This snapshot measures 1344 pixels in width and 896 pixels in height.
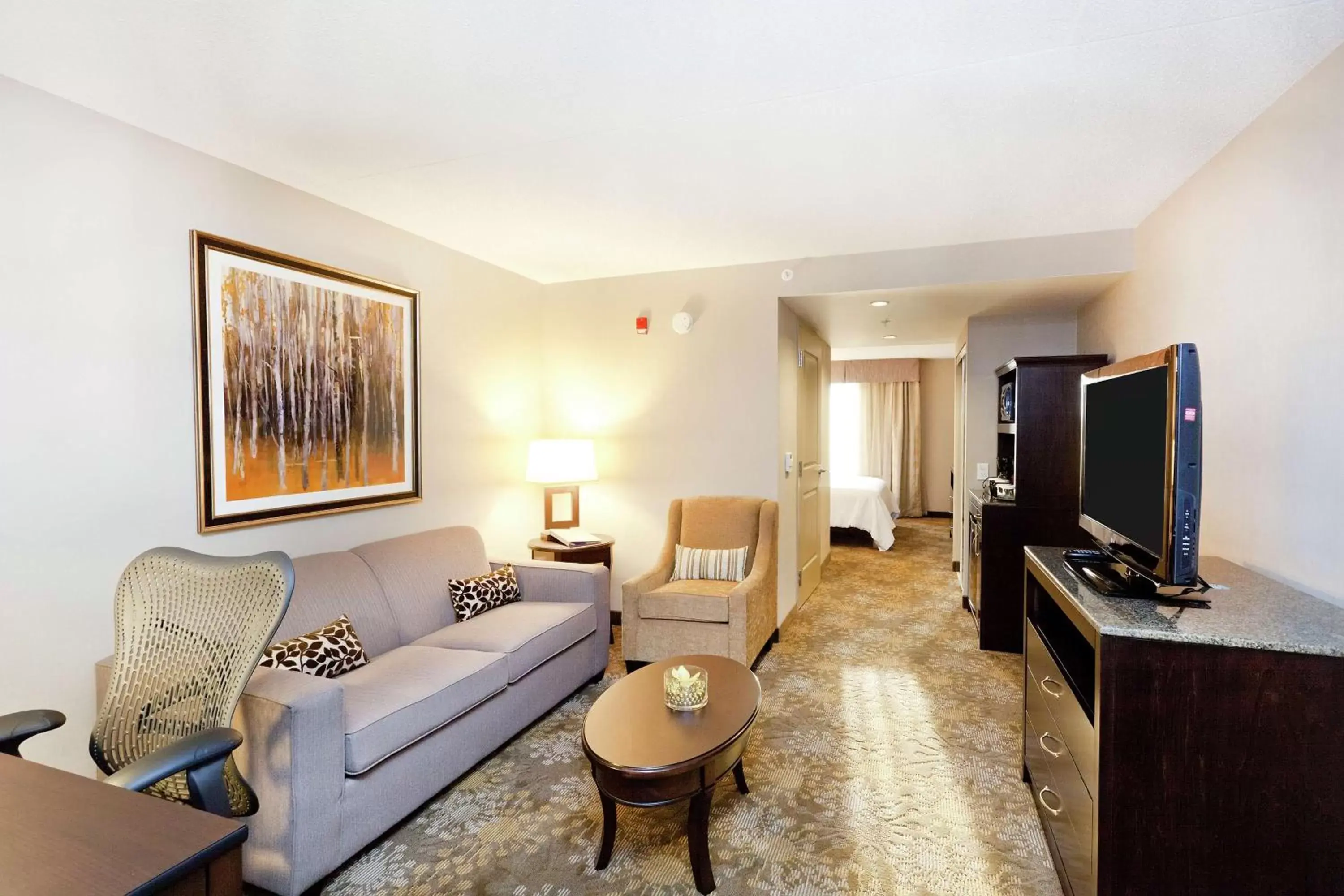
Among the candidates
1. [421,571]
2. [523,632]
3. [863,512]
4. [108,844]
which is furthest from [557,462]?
[863,512]

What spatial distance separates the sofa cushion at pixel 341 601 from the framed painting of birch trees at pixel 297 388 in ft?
0.84

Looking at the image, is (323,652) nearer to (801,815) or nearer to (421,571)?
(421,571)

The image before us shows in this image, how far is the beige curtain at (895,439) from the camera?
30.9 feet

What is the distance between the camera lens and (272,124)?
7.05ft

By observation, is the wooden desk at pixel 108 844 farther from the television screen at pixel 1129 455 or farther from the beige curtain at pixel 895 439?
the beige curtain at pixel 895 439

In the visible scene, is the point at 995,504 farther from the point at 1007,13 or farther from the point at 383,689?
the point at 383,689

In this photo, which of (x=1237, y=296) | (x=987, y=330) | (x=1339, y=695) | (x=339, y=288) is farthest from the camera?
(x=987, y=330)

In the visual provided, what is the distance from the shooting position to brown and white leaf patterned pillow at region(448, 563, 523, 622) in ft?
10.4

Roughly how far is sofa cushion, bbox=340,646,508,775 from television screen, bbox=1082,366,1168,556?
88.4 inches

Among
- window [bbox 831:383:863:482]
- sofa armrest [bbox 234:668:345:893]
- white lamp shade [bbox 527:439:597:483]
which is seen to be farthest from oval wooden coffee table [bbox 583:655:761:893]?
window [bbox 831:383:863:482]

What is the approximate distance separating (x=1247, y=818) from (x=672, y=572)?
2794 millimetres

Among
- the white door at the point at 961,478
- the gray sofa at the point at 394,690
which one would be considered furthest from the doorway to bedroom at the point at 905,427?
the gray sofa at the point at 394,690

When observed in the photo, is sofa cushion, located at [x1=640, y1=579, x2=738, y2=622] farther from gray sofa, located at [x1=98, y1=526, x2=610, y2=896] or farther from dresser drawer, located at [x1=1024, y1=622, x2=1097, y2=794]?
dresser drawer, located at [x1=1024, y1=622, x2=1097, y2=794]

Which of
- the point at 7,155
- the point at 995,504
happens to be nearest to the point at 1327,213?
the point at 995,504
